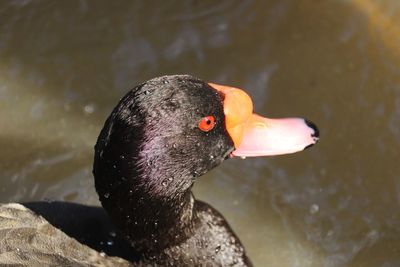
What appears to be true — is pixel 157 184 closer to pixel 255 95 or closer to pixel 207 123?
pixel 207 123

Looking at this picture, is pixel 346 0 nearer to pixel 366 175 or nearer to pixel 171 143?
pixel 366 175

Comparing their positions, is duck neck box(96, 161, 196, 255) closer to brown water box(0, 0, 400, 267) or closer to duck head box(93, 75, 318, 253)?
duck head box(93, 75, 318, 253)

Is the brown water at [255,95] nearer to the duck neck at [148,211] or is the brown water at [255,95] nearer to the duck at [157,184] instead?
the duck at [157,184]

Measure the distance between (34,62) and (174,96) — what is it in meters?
1.98

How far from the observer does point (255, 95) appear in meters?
4.12

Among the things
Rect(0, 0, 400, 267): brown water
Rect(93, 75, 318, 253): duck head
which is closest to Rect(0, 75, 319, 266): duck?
Rect(93, 75, 318, 253): duck head

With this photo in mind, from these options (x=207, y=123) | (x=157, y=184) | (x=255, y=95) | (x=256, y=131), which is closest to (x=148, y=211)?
(x=157, y=184)

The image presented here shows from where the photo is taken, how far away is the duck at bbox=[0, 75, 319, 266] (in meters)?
2.52

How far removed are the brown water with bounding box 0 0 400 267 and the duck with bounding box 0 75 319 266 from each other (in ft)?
2.01

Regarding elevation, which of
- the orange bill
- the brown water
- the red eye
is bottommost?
the brown water

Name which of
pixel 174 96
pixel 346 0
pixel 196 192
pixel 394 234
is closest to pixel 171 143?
pixel 174 96

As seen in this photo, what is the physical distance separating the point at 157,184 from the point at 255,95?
1.61 m

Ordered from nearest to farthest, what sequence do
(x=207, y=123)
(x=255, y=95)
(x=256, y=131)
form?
(x=207, y=123) → (x=256, y=131) → (x=255, y=95)

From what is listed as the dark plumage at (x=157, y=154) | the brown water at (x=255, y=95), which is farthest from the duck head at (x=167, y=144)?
the brown water at (x=255, y=95)
